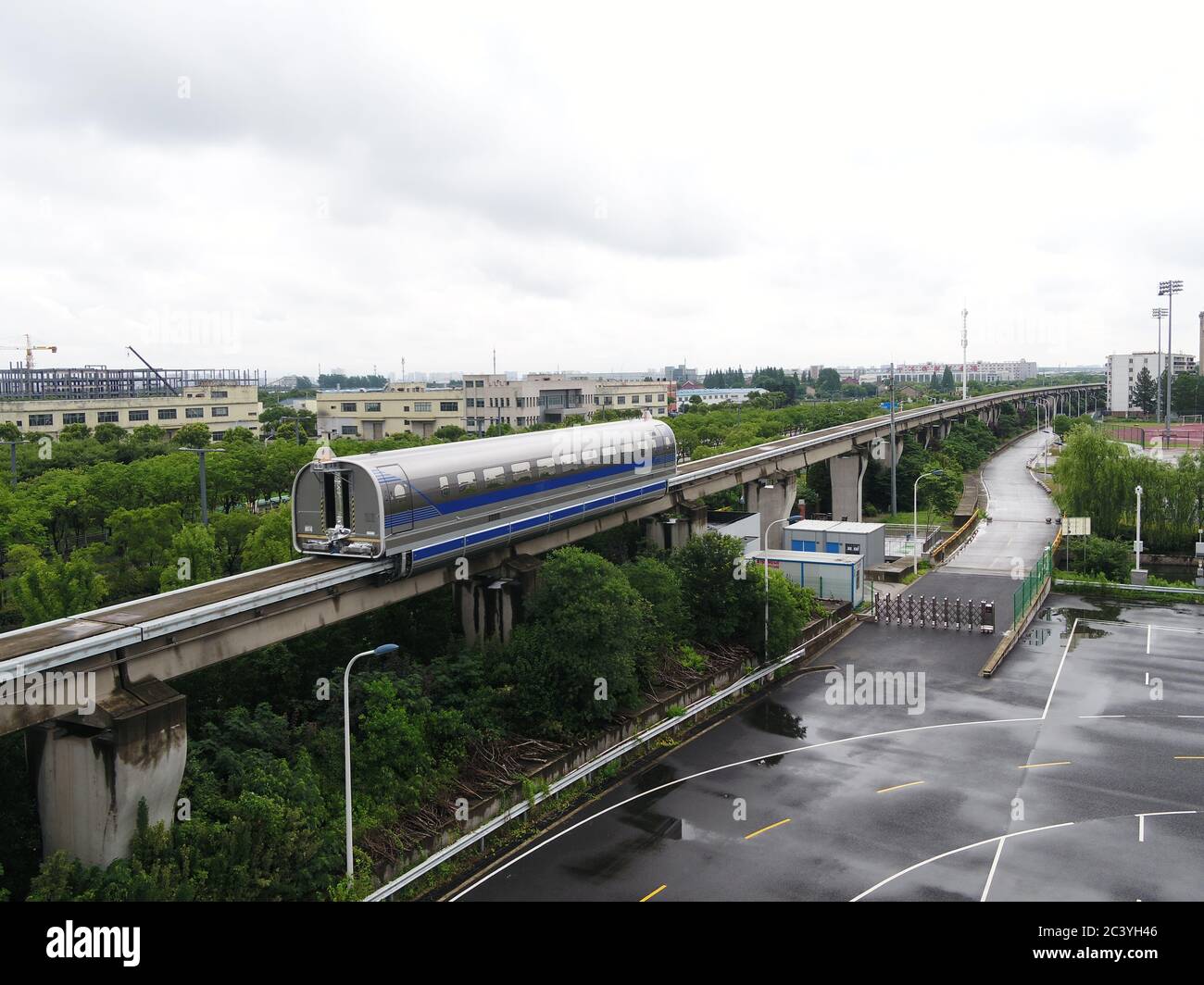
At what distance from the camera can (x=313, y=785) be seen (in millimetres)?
20391

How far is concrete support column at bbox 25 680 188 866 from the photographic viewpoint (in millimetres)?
17781

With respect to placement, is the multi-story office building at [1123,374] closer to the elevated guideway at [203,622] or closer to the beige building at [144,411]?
the beige building at [144,411]

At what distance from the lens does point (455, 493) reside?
2761 cm

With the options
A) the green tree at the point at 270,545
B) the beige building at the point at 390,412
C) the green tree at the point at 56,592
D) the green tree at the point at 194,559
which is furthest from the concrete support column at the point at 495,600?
the beige building at the point at 390,412

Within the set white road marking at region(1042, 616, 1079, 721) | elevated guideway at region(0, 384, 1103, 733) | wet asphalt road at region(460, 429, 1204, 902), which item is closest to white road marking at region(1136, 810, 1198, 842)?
wet asphalt road at region(460, 429, 1204, 902)

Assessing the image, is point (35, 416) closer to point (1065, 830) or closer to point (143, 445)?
point (143, 445)

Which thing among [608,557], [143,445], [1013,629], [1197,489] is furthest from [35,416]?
[1197,489]

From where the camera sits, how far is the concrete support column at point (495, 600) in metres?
30.9

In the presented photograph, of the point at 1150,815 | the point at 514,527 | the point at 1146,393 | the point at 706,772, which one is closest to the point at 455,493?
the point at 514,527

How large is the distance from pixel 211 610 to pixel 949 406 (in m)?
111

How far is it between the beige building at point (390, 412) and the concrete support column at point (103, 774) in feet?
321

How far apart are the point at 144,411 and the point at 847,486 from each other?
3111 inches

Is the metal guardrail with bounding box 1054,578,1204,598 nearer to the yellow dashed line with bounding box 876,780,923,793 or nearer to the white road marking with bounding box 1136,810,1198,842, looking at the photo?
the white road marking with bounding box 1136,810,1198,842
